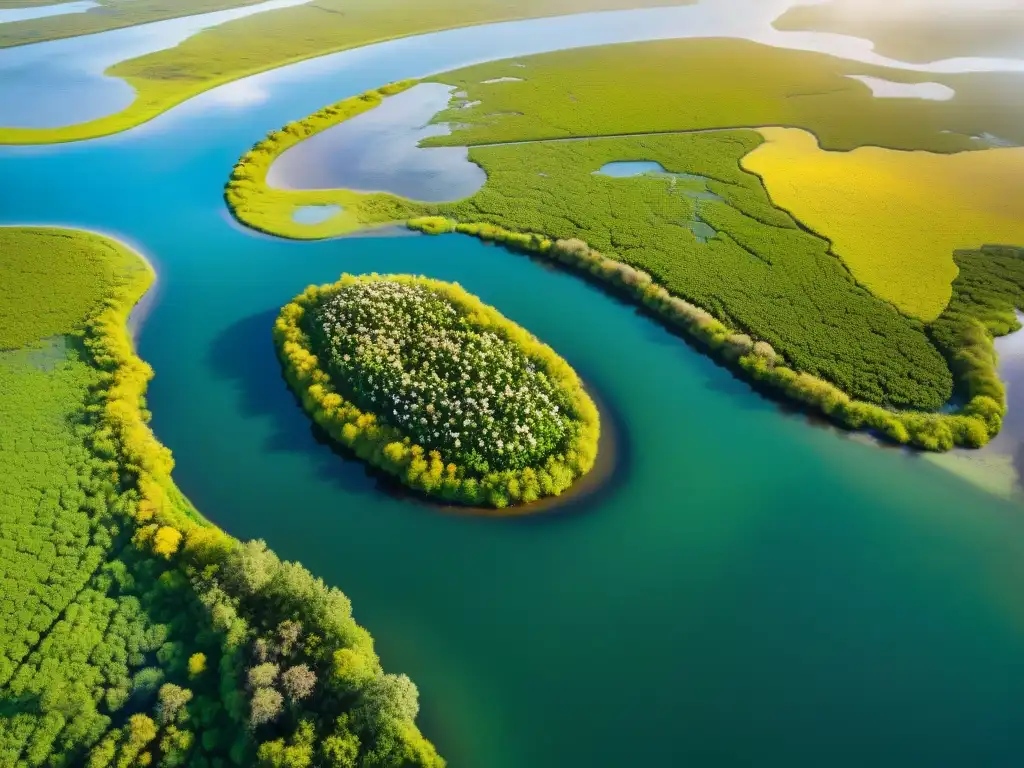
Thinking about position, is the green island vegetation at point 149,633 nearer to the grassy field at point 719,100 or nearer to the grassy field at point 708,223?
the grassy field at point 708,223

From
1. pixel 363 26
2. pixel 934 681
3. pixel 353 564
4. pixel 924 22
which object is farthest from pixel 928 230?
pixel 363 26

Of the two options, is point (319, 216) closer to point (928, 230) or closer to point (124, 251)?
point (124, 251)

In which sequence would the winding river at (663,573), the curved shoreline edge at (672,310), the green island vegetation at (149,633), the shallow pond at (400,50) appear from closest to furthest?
1. the green island vegetation at (149,633)
2. the winding river at (663,573)
3. the curved shoreline edge at (672,310)
4. the shallow pond at (400,50)

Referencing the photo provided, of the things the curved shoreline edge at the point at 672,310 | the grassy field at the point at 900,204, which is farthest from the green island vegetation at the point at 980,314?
the grassy field at the point at 900,204

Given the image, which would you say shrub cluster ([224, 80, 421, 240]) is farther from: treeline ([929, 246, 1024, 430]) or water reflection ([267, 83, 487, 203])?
treeline ([929, 246, 1024, 430])

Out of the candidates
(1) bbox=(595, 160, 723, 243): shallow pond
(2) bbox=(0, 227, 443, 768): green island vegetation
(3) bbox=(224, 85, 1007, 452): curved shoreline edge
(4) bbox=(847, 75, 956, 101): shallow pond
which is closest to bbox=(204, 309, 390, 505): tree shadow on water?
(2) bbox=(0, 227, 443, 768): green island vegetation

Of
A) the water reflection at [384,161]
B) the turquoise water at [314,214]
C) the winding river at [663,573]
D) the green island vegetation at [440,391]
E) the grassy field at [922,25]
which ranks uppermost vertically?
the grassy field at [922,25]

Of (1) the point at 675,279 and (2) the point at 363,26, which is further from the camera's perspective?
(2) the point at 363,26
